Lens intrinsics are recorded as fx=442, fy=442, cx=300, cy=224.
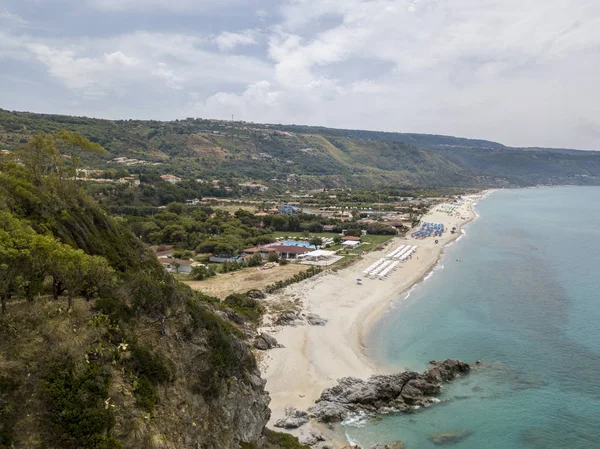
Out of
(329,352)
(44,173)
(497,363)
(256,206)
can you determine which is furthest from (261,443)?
(256,206)

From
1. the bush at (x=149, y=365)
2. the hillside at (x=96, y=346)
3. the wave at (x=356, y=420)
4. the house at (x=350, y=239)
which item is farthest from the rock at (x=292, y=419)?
the house at (x=350, y=239)

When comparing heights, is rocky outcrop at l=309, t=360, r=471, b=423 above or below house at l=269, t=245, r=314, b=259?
below

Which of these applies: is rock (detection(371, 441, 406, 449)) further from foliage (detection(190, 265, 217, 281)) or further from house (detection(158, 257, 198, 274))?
house (detection(158, 257, 198, 274))

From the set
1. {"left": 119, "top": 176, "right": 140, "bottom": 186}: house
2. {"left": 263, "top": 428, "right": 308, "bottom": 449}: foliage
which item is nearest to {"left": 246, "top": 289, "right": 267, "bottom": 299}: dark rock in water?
{"left": 263, "top": 428, "right": 308, "bottom": 449}: foliage

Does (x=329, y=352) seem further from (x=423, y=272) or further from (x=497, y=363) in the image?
(x=423, y=272)

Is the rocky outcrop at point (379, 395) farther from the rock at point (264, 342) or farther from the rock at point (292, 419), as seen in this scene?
the rock at point (264, 342)

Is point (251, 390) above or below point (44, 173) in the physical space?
below

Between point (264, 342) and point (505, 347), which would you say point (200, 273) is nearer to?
point (264, 342)
